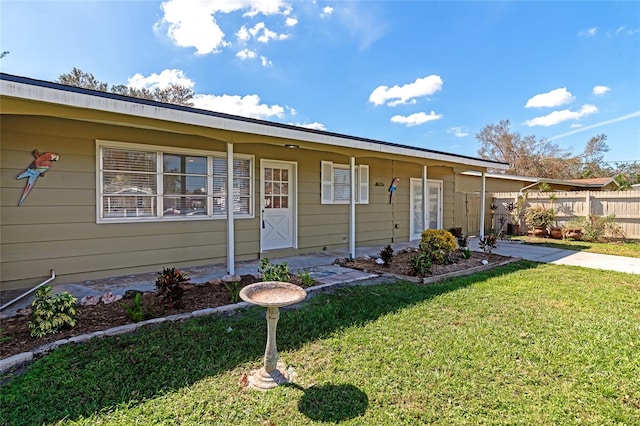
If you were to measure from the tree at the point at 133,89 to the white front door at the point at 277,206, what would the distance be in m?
16.0

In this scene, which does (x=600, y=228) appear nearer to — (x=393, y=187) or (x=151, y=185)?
(x=393, y=187)

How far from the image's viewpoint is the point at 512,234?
12859 mm

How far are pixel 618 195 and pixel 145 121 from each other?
44.5 ft

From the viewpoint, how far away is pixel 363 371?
256 centimetres

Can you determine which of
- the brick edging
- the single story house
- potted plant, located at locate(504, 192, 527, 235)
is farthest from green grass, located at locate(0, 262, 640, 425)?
potted plant, located at locate(504, 192, 527, 235)

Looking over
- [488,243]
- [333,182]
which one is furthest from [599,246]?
[333,182]

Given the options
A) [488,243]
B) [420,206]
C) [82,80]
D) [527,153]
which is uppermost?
[82,80]

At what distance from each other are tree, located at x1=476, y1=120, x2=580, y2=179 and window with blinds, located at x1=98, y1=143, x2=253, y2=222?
92.9ft

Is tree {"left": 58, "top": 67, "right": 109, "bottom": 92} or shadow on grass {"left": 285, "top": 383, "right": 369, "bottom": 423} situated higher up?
tree {"left": 58, "top": 67, "right": 109, "bottom": 92}

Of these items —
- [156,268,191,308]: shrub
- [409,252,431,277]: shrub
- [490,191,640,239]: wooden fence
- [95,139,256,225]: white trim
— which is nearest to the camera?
[156,268,191,308]: shrub

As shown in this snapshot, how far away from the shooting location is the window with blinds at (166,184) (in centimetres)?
517

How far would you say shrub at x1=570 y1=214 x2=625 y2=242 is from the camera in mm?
10781

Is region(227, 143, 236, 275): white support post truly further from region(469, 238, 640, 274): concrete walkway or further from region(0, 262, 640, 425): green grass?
region(469, 238, 640, 274): concrete walkway

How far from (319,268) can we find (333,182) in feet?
9.15
